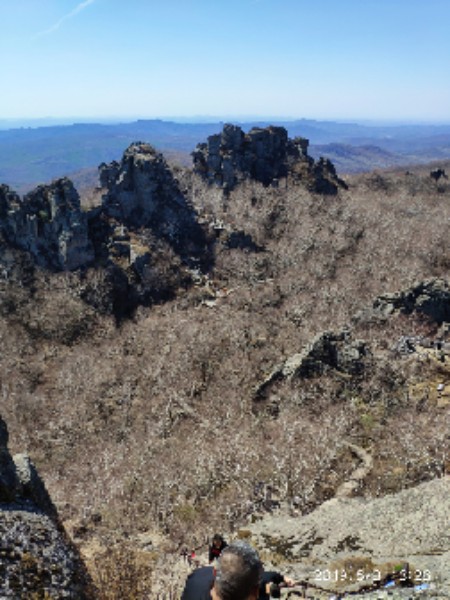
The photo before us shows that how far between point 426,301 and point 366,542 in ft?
180

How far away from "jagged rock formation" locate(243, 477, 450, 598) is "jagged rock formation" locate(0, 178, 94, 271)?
80.6 metres

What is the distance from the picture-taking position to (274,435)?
49.0m

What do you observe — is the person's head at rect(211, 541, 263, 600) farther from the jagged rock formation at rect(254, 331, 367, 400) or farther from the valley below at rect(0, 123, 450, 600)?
the jagged rock formation at rect(254, 331, 367, 400)

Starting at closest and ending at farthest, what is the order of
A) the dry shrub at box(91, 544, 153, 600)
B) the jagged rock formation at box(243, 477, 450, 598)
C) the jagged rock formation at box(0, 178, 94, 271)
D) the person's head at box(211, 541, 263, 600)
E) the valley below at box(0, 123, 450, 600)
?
the person's head at box(211, 541, 263, 600) → the jagged rock formation at box(243, 477, 450, 598) → the dry shrub at box(91, 544, 153, 600) → the valley below at box(0, 123, 450, 600) → the jagged rock formation at box(0, 178, 94, 271)

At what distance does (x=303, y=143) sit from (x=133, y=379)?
407ft

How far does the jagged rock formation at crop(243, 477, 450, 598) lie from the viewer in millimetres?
17422

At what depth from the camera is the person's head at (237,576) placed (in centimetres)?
714

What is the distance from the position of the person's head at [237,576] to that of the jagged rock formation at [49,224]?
9790 centimetres

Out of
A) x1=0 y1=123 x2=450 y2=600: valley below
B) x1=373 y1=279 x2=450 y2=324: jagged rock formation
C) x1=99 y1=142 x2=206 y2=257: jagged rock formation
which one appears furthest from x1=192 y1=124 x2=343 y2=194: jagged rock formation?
x1=373 y1=279 x2=450 y2=324: jagged rock formation

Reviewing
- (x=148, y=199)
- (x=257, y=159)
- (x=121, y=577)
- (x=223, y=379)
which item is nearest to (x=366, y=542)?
(x=121, y=577)

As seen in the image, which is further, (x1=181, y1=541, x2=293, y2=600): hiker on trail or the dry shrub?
the dry shrub

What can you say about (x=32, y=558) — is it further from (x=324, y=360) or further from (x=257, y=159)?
(x=257, y=159)

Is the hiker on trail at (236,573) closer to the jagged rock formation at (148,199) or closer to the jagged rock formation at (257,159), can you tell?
the jagged rock formation at (148,199)

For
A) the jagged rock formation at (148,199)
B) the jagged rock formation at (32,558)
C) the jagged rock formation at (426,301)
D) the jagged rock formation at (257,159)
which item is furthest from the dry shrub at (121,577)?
the jagged rock formation at (257,159)
